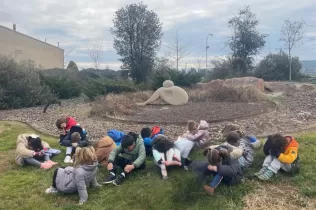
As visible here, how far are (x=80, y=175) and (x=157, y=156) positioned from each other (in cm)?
121

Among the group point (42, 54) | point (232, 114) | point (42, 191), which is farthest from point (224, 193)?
point (42, 54)

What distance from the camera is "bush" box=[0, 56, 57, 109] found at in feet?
43.7

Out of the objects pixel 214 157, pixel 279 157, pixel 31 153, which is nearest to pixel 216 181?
pixel 214 157

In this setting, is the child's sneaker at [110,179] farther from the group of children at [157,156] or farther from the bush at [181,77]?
the bush at [181,77]

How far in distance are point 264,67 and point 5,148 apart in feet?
72.6

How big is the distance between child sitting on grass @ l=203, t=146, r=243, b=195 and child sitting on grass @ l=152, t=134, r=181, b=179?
0.61m

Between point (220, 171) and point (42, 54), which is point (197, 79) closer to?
point (220, 171)

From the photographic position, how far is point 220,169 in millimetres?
4477

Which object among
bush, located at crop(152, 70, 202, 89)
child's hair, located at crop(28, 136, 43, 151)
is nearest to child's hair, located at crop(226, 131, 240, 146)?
child's hair, located at crop(28, 136, 43, 151)

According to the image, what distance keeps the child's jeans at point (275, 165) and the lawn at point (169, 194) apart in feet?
0.36

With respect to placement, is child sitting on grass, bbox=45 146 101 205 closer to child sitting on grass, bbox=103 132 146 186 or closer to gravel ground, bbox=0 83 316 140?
child sitting on grass, bbox=103 132 146 186

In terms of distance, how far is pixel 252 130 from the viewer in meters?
7.09

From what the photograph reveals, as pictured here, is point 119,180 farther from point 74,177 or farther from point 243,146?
point 243,146

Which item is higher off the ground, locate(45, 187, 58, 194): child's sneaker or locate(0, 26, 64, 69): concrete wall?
locate(0, 26, 64, 69): concrete wall
